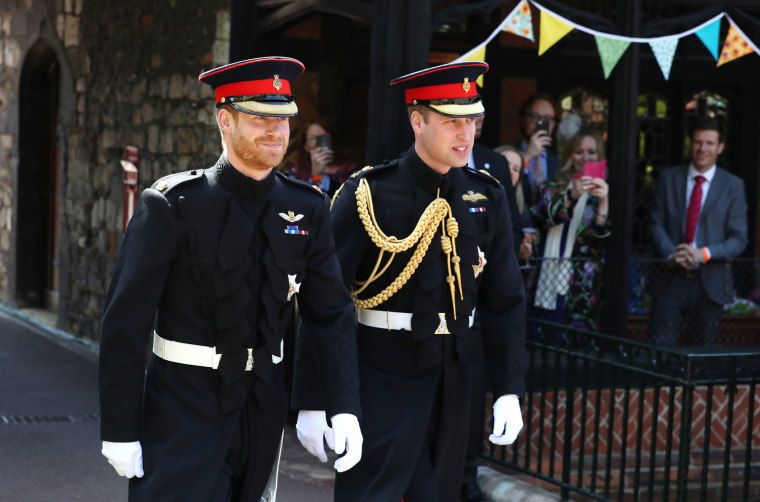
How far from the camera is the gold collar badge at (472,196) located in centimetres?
439

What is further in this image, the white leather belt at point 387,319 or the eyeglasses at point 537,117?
the eyeglasses at point 537,117

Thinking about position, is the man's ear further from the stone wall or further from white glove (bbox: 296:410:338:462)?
the stone wall

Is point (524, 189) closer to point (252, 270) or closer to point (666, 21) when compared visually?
point (666, 21)

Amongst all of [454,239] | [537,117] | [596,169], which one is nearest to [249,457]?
[454,239]

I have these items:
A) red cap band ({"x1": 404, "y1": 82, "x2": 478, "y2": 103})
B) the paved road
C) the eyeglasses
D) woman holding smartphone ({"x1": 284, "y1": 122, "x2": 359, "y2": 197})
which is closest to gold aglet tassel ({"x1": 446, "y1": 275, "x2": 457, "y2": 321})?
red cap band ({"x1": 404, "y1": 82, "x2": 478, "y2": 103})

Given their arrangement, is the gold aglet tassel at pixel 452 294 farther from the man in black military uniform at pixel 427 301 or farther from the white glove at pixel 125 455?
the white glove at pixel 125 455

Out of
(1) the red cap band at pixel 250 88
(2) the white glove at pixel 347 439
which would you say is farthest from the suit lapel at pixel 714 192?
(1) the red cap band at pixel 250 88

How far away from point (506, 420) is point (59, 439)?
11.6ft

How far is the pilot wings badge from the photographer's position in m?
3.57

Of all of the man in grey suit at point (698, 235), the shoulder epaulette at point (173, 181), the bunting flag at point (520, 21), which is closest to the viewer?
the shoulder epaulette at point (173, 181)

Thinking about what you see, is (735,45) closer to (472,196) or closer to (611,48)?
(611,48)

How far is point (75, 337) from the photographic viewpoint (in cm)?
1015

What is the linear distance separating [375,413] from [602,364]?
178 cm

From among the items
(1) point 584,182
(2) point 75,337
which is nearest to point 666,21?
(1) point 584,182
